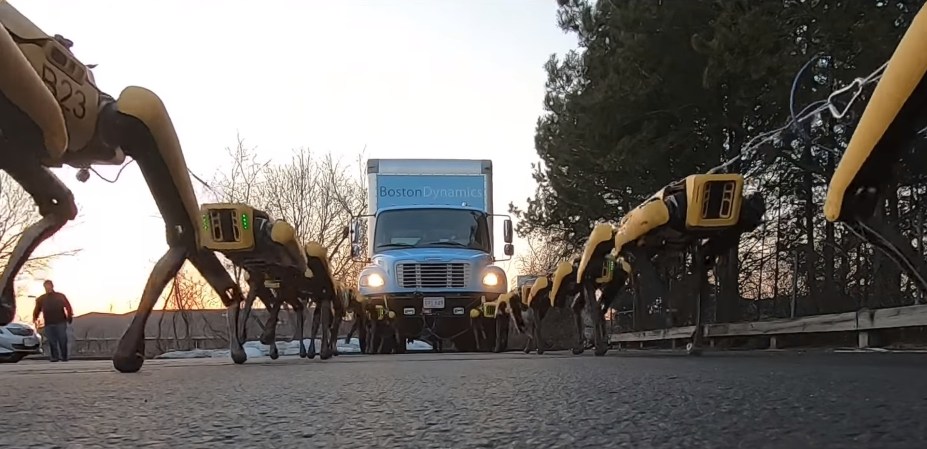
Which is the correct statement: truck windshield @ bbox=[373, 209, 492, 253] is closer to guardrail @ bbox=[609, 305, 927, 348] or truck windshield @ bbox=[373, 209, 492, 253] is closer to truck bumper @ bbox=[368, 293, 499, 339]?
truck bumper @ bbox=[368, 293, 499, 339]

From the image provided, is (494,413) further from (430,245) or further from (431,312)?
(430,245)

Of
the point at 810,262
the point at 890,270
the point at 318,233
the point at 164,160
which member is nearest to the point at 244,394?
the point at 164,160

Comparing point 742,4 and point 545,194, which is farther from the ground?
point 742,4

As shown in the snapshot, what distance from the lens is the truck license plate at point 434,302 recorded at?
18.0 meters

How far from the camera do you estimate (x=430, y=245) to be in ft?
61.1

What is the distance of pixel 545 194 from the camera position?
2075 centimetres

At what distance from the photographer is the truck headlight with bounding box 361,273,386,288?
17953 mm

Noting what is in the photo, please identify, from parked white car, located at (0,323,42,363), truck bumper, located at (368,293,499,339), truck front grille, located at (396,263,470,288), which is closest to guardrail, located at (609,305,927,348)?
truck front grille, located at (396,263,470,288)

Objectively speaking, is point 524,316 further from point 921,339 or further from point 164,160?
point 164,160

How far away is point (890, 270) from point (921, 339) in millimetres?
1734

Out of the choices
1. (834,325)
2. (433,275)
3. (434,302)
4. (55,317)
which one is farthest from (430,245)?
(834,325)

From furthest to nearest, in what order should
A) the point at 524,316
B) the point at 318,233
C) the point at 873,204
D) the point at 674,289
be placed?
the point at 318,233 < the point at 524,316 < the point at 674,289 < the point at 873,204

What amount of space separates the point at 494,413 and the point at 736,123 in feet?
Result: 43.9

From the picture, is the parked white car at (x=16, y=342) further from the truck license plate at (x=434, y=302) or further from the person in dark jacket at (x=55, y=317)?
the truck license plate at (x=434, y=302)
